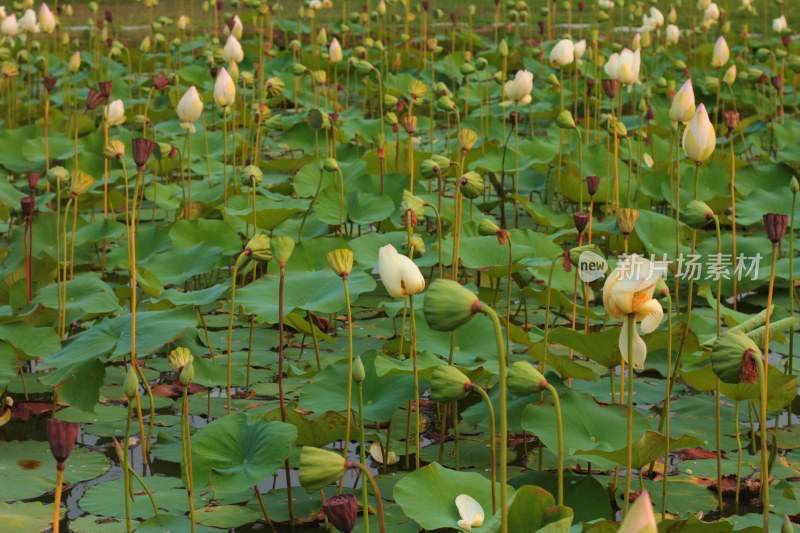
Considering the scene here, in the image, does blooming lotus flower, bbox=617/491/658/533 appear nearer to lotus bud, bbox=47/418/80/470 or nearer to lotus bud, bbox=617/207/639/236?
lotus bud, bbox=47/418/80/470

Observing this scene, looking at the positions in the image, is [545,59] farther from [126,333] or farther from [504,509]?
[504,509]

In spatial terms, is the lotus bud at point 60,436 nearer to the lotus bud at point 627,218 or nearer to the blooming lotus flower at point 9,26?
the lotus bud at point 627,218

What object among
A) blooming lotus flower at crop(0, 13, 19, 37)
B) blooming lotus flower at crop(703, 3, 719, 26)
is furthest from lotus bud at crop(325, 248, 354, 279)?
blooming lotus flower at crop(703, 3, 719, 26)

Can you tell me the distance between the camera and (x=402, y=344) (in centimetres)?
187

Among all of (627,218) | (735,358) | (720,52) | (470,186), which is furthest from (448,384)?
(720,52)

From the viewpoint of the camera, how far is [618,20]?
739 centimetres

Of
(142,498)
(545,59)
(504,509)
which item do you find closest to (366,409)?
(142,498)

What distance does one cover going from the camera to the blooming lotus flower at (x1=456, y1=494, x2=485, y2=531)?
1342 millimetres

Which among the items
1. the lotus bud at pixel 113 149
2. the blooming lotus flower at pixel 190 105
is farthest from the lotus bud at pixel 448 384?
the blooming lotus flower at pixel 190 105

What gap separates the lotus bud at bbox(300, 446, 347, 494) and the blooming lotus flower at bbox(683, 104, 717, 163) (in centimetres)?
92

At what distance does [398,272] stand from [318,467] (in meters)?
0.41

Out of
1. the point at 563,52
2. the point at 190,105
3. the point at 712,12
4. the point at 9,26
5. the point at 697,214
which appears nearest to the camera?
the point at 697,214

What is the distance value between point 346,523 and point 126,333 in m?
0.89

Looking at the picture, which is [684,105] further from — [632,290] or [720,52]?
[720,52]
